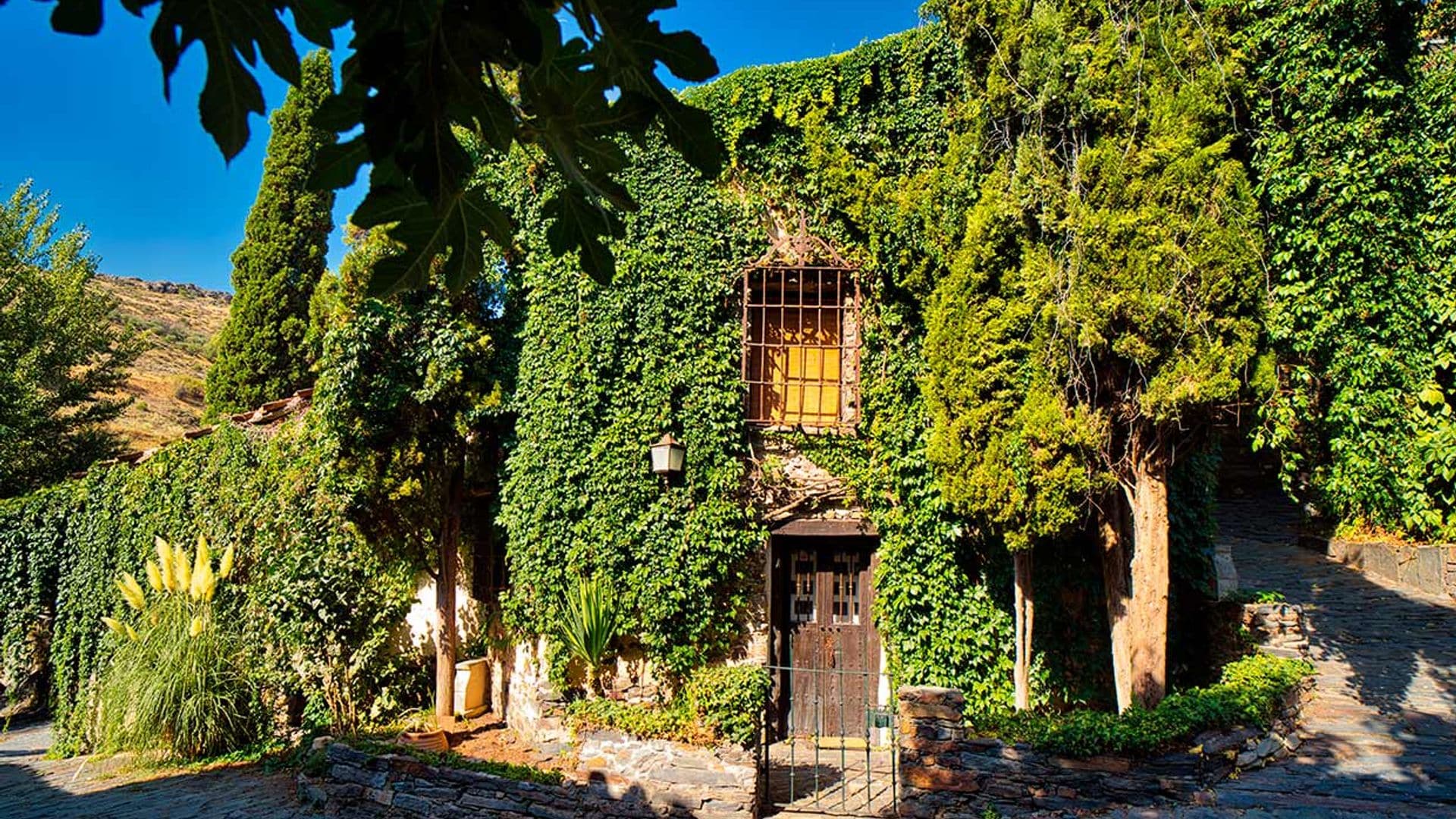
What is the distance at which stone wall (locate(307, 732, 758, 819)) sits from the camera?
693 centimetres

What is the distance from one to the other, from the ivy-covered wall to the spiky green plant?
41 cm

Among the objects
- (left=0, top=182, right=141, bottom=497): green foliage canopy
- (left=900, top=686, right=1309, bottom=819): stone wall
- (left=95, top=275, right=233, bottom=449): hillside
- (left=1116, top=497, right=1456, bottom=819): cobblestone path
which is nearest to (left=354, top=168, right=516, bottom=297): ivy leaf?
(left=900, top=686, right=1309, bottom=819): stone wall

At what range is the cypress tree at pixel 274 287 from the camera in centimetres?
1577

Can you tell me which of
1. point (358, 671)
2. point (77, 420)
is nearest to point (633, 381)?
point (358, 671)

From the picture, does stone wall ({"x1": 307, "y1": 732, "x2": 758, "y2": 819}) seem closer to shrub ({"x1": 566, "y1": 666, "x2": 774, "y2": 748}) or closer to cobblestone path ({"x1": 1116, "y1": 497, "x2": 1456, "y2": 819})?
shrub ({"x1": 566, "y1": 666, "x2": 774, "y2": 748})

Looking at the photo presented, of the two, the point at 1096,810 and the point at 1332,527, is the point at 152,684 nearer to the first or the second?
the point at 1096,810

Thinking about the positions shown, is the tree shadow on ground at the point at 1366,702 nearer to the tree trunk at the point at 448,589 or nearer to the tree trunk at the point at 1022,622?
the tree trunk at the point at 1022,622

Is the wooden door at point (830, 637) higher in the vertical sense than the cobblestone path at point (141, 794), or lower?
higher

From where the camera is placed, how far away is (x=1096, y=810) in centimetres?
569

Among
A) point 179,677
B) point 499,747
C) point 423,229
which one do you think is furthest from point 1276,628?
point 179,677

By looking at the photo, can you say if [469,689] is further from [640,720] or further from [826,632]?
[826,632]

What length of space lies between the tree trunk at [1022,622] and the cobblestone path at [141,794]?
20.1 feet

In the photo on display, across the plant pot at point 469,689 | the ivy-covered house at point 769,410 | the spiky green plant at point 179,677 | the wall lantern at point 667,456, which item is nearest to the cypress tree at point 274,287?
the spiky green plant at point 179,677

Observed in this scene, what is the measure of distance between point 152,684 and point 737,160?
781cm
